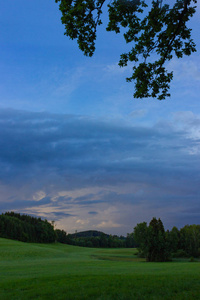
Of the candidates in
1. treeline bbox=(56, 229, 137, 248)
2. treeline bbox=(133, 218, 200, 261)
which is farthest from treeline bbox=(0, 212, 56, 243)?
treeline bbox=(133, 218, 200, 261)

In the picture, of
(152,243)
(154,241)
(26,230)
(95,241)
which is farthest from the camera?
(95,241)

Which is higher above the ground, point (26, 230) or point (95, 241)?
point (26, 230)

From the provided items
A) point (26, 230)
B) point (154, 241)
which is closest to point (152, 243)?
point (154, 241)

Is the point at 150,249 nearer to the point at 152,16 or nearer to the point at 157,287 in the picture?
the point at 157,287

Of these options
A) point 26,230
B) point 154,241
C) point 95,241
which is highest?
point 154,241

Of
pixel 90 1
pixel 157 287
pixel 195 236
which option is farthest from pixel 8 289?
pixel 195 236

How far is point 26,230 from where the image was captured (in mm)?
140125

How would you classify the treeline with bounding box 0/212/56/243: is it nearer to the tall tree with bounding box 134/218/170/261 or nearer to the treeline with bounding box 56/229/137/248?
the treeline with bounding box 56/229/137/248

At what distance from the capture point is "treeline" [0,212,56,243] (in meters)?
134

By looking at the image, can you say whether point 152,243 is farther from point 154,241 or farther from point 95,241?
point 95,241

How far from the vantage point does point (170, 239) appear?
78.2 m

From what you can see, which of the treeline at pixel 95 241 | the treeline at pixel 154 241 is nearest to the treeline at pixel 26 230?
the treeline at pixel 95 241

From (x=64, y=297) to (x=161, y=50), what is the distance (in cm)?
1510

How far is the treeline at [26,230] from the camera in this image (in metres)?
134
